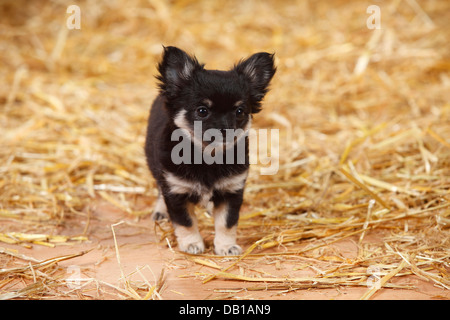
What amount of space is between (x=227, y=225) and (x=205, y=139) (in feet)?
2.15

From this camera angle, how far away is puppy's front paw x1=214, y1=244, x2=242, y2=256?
3.58 m

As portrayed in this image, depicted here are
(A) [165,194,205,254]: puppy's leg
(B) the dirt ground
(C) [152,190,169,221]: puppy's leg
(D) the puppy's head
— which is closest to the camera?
(B) the dirt ground

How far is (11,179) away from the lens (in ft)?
15.1

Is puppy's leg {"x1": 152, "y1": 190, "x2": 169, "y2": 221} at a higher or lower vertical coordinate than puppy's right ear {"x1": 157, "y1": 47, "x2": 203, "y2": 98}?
lower

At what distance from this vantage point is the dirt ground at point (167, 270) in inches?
117

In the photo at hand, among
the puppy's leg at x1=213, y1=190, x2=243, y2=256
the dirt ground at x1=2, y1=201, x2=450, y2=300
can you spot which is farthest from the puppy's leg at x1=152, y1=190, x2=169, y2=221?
the puppy's leg at x1=213, y1=190, x2=243, y2=256

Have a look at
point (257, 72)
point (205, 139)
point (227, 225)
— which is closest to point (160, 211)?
point (227, 225)

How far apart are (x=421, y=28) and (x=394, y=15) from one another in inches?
22.0

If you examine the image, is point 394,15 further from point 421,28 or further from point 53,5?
point 53,5

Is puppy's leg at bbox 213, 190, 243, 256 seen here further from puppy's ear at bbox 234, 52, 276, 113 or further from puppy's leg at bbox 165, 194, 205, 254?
puppy's ear at bbox 234, 52, 276, 113

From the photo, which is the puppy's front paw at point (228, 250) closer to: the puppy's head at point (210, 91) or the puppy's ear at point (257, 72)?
the puppy's head at point (210, 91)

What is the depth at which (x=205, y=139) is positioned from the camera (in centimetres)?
331

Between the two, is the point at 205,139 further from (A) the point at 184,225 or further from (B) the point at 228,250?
(B) the point at 228,250
